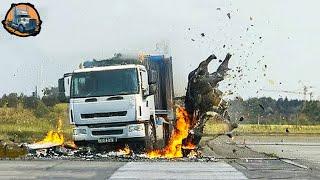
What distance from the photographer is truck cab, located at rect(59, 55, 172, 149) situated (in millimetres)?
23625

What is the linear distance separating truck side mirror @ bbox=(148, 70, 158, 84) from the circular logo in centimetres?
431

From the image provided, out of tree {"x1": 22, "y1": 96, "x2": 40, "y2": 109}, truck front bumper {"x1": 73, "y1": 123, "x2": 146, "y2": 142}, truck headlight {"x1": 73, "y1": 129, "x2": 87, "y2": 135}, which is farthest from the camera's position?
tree {"x1": 22, "y1": 96, "x2": 40, "y2": 109}

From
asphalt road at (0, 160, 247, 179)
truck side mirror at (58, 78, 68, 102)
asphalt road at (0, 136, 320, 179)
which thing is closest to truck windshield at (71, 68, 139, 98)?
truck side mirror at (58, 78, 68, 102)

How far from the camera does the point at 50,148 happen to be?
1021 inches

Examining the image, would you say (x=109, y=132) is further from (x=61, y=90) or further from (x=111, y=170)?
(x=111, y=170)

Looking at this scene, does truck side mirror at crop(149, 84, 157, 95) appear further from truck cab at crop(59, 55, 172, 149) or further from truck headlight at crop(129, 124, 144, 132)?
truck headlight at crop(129, 124, 144, 132)

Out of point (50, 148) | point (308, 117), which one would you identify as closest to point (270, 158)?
point (50, 148)

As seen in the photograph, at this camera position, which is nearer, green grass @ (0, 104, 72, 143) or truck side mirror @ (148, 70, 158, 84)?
truck side mirror @ (148, 70, 158, 84)

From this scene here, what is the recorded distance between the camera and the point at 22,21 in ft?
75.7

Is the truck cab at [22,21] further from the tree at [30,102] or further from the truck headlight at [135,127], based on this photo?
the tree at [30,102]

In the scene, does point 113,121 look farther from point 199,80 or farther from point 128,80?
point 199,80

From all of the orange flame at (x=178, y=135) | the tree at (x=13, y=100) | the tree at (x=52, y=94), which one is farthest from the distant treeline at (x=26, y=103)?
the orange flame at (x=178, y=135)

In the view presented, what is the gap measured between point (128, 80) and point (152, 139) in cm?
242

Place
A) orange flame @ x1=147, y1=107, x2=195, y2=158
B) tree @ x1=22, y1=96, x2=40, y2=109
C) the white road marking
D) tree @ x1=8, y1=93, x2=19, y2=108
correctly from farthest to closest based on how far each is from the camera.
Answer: tree @ x1=8, y1=93, x2=19, y2=108
tree @ x1=22, y1=96, x2=40, y2=109
orange flame @ x1=147, y1=107, x2=195, y2=158
the white road marking
